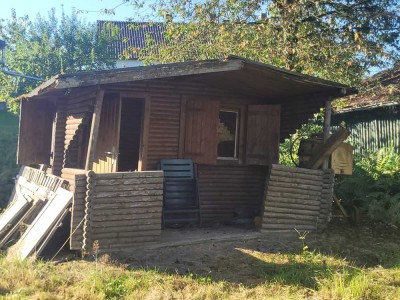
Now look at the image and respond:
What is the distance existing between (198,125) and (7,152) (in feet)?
31.0

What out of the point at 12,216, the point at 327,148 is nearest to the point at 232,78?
the point at 327,148

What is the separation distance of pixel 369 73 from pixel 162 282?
9.42 m

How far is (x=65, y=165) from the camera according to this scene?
851cm

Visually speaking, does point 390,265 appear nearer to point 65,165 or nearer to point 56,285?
point 56,285

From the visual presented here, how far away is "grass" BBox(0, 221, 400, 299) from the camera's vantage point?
4668mm

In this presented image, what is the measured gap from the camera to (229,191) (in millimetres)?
8859

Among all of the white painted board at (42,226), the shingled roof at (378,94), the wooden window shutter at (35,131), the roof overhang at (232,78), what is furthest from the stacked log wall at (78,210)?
Result: the shingled roof at (378,94)

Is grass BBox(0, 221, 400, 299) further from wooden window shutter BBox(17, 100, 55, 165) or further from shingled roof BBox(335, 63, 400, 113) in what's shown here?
shingled roof BBox(335, 63, 400, 113)

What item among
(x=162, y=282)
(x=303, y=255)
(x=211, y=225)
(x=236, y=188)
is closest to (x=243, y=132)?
(x=236, y=188)

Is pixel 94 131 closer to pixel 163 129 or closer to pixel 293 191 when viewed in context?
pixel 163 129

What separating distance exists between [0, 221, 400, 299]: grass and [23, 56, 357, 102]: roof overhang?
102 inches

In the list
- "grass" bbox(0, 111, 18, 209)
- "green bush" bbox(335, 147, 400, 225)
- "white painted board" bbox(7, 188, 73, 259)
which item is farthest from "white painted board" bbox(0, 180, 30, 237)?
"green bush" bbox(335, 147, 400, 225)

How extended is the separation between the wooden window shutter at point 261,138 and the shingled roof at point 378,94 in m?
3.84

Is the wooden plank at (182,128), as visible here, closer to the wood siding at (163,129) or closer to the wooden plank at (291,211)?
the wood siding at (163,129)
